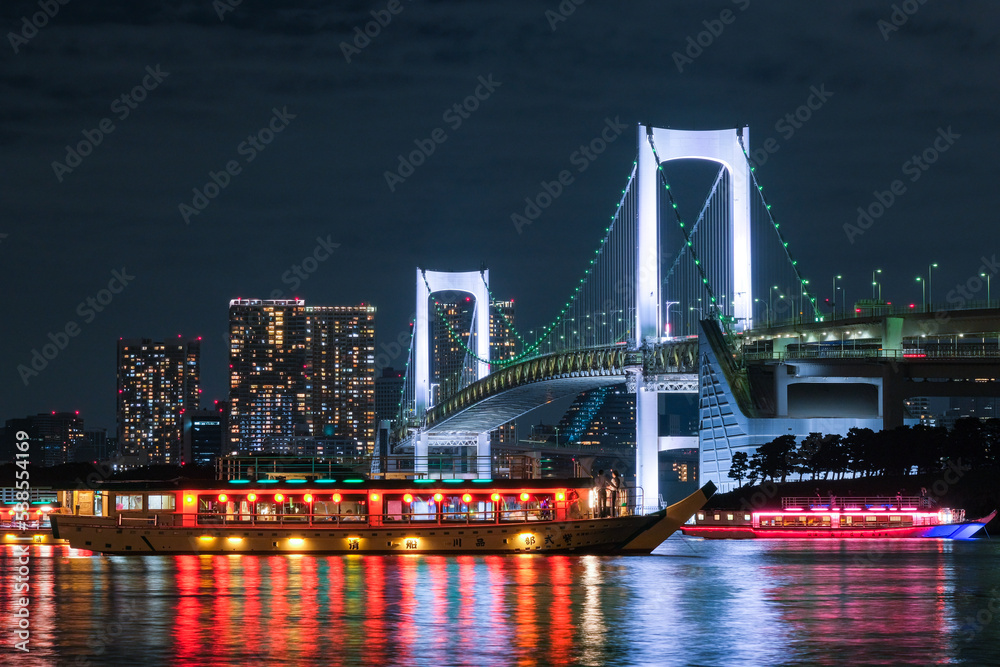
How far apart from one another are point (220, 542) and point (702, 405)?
1453 inches

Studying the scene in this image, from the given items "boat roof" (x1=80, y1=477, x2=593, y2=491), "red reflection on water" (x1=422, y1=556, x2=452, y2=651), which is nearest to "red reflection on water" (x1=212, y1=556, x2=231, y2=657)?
"boat roof" (x1=80, y1=477, x2=593, y2=491)

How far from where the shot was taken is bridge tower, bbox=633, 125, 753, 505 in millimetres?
79125

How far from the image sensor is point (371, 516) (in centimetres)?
4725

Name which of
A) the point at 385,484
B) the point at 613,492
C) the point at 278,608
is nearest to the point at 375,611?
the point at 278,608

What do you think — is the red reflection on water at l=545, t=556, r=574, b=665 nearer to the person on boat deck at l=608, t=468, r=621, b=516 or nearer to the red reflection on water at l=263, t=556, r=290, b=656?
the red reflection on water at l=263, t=556, r=290, b=656

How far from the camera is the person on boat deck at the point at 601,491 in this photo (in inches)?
1892

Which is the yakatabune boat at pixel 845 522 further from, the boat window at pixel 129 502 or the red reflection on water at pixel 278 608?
the boat window at pixel 129 502

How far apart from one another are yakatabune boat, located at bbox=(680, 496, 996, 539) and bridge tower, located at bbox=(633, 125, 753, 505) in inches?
371

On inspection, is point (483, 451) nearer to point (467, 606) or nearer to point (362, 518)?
point (362, 518)

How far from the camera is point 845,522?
6575 cm

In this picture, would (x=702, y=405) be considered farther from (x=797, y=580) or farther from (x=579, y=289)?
(x=797, y=580)

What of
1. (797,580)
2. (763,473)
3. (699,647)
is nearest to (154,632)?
(699,647)

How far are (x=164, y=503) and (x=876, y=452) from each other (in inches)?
1465

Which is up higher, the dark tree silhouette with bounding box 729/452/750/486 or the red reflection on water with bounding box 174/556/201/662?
the dark tree silhouette with bounding box 729/452/750/486
